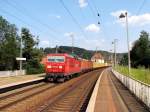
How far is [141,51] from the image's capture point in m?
134

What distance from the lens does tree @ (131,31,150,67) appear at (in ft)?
398

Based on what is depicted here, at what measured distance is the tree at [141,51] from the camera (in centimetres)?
12130

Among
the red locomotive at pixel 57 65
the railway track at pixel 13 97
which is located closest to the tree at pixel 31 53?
the red locomotive at pixel 57 65

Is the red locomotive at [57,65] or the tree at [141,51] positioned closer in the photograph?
the red locomotive at [57,65]

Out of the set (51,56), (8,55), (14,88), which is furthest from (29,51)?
(14,88)

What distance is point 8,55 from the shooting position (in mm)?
69375

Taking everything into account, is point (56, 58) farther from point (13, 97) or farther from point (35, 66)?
point (35, 66)

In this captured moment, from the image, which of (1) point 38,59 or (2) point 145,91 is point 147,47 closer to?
(1) point 38,59

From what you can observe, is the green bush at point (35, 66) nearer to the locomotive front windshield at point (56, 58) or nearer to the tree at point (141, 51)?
the locomotive front windshield at point (56, 58)

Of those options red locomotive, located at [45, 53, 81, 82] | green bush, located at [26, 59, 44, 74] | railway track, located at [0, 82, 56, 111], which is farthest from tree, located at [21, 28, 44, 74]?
railway track, located at [0, 82, 56, 111]

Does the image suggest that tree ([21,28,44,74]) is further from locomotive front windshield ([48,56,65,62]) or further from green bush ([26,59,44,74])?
locomotive front windshield ([48,56,65,62])

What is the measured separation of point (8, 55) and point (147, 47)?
80.6 m

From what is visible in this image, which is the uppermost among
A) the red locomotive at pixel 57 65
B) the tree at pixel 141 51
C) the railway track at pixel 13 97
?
the tree at pixel 141 51

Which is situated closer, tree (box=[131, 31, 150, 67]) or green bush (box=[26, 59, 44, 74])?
green bush (box=[26, 59, 44, 74])
